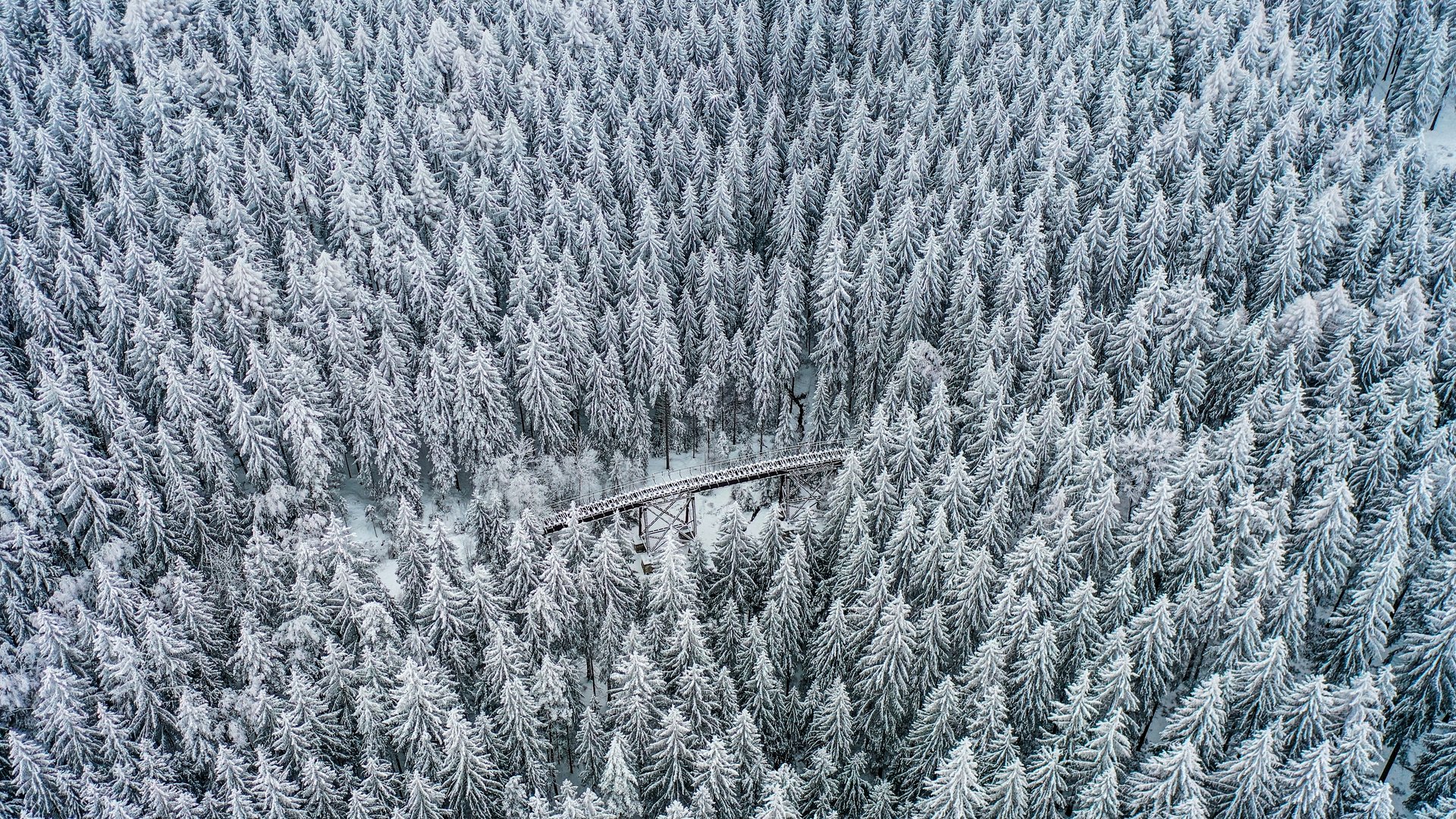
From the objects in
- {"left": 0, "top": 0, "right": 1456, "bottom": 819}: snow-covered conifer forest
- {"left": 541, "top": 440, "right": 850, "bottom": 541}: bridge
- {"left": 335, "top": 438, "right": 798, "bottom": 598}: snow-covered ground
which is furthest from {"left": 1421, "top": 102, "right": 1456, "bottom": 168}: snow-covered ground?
{"left": 335, "top": 438, "right": 798, "bottom": 598}: snow-covered ground

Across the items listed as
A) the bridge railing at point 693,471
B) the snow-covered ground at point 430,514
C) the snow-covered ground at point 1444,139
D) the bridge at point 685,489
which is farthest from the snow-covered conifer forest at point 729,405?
the snow-covered ground at point 1444,139

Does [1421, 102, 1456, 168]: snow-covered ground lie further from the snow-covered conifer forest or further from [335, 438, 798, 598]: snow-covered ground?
[335, 438, 798, 598]: snow-covered ground

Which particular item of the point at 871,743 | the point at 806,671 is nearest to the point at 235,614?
the point at 806,671

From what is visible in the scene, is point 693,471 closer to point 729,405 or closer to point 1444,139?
point 729,405

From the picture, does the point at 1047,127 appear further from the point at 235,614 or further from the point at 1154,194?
the point at 235,614

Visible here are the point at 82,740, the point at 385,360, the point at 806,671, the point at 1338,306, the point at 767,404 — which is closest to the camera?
the point at 82,740

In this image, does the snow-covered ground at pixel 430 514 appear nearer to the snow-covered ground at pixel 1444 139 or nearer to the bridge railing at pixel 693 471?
the bridge railing at pixel 693 471

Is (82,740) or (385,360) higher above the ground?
(385,360)
